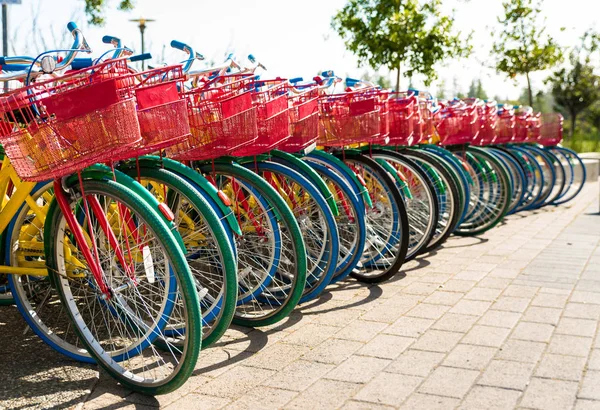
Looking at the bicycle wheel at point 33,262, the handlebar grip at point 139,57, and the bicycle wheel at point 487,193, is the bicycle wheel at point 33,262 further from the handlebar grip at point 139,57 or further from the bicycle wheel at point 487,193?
the bicycle wheel at point 487,193

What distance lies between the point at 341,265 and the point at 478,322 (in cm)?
101

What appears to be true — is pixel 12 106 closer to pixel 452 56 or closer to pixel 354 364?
pixel 354 364

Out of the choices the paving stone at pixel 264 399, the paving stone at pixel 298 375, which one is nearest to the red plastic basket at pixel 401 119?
the paving stone at pixel 298 375

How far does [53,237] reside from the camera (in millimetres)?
3123

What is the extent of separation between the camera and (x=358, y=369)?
3.25 m

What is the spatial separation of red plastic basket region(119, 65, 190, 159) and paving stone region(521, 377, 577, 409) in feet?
5.49

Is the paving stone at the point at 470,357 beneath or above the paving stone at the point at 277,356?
beneath

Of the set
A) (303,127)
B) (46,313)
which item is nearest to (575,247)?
(303,127)

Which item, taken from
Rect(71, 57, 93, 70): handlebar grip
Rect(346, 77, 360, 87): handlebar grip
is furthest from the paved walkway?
Rect(346, 77, 360, 87): handlebar grip

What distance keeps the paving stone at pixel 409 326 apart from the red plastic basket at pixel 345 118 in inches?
49.9

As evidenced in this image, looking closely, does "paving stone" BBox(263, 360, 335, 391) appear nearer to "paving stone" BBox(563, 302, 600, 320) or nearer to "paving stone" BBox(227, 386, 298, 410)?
"paving stone" BBox(227, 386, 298, 410)

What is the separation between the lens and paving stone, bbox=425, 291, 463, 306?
439 centimetres

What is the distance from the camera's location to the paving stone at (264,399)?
9.34 feet

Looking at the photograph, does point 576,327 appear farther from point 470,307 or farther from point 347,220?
point 347,220
